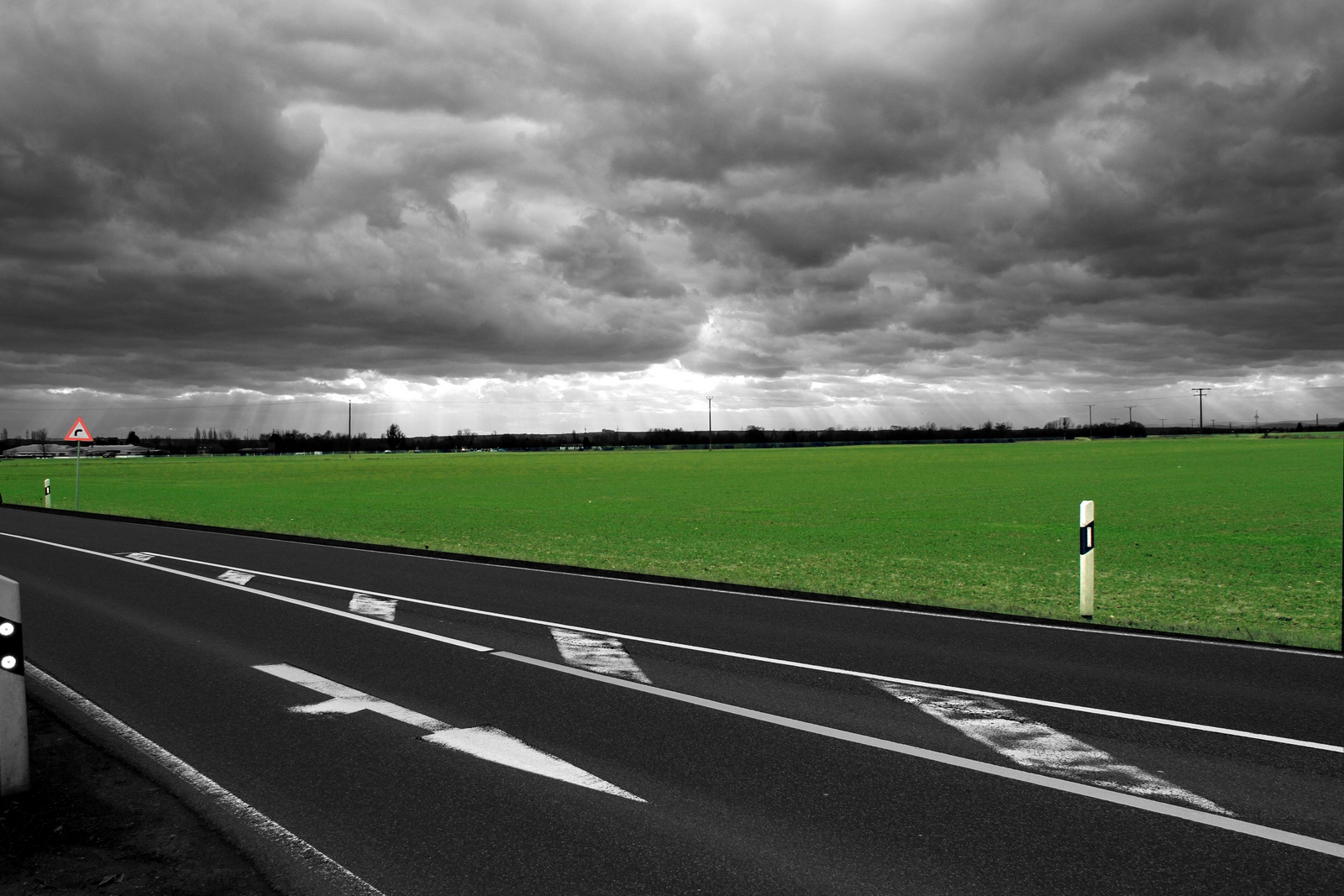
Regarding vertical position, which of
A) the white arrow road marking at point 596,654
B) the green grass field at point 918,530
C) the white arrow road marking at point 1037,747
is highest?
the white arrow road marking at point 1037,747

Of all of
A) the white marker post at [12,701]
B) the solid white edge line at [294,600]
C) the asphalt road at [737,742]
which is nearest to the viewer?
the asphalt road at [737,742]

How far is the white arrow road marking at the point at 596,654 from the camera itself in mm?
7445

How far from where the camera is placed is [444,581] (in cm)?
1266

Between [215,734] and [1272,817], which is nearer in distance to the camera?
[1272,817]

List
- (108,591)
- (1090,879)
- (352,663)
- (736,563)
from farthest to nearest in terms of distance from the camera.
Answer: (736,563) < (108,591) < (352,663) < (1090,879)

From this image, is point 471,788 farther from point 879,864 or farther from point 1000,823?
point 1000,823

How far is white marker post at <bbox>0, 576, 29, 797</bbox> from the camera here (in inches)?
186

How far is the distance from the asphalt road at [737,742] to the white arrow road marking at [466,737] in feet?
0.08

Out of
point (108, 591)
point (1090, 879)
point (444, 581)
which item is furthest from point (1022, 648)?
point (108, 591)

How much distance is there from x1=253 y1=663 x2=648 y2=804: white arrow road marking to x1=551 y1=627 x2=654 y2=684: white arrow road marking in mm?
1654

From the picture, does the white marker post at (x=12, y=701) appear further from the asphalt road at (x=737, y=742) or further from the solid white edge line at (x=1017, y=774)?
the solid white edge line at (x=1017, y=774)

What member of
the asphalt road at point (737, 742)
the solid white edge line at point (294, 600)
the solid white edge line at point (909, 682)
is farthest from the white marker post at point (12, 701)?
the solid white edge line at point (909, 682)

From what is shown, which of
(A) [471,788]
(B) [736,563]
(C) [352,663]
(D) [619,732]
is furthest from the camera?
(B) [736,563]

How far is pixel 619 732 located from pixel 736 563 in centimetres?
1001
